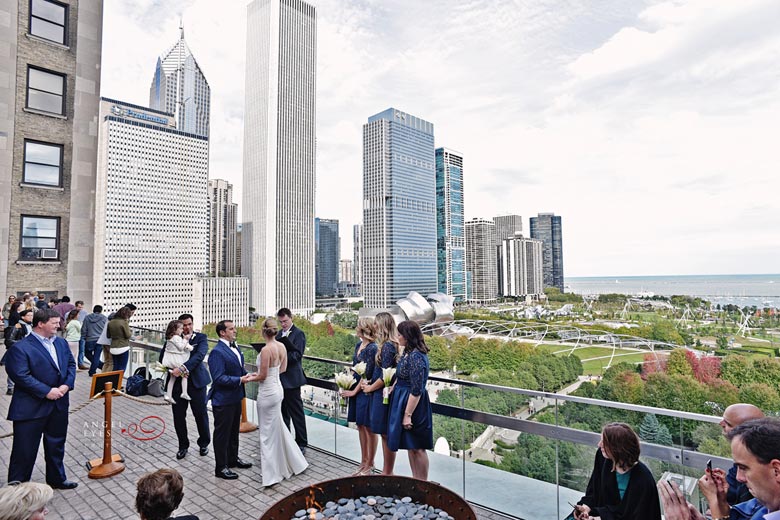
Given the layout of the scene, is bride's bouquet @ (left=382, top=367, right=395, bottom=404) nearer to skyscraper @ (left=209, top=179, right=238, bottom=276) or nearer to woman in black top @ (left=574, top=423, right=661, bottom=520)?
woman in black top @ (left=574, top=423, right=661, bottom=520)

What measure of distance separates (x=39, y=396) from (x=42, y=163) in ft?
39.9

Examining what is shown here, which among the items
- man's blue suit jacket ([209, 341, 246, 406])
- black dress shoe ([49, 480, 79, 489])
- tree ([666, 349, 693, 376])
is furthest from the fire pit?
tree ([666, 349, 693, 376])

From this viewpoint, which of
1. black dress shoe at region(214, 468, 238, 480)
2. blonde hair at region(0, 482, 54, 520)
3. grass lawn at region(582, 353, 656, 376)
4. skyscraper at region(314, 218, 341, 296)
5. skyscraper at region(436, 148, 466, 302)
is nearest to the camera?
blonde hair at region(0, 482, 54, 520)

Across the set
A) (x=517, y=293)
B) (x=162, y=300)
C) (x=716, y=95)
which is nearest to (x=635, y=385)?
(x=716, y=95)

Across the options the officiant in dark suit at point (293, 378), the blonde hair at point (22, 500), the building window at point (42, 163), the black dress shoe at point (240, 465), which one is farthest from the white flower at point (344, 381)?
the building window at point (42, 163)

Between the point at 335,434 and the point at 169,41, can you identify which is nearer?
the point at 335,434

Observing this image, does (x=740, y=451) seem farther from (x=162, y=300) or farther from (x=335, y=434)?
(x=162, y=300)

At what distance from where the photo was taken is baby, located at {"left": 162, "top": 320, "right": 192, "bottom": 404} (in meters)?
5.08

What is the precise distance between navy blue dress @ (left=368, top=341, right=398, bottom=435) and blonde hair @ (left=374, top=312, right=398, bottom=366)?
0.04 m

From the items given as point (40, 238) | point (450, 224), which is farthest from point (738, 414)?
point (450, 224)

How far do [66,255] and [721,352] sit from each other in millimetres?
62321

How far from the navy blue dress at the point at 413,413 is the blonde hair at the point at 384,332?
1.09 ft

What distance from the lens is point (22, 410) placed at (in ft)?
12.7

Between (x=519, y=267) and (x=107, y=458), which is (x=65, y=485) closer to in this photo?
(x=107, y=458)
